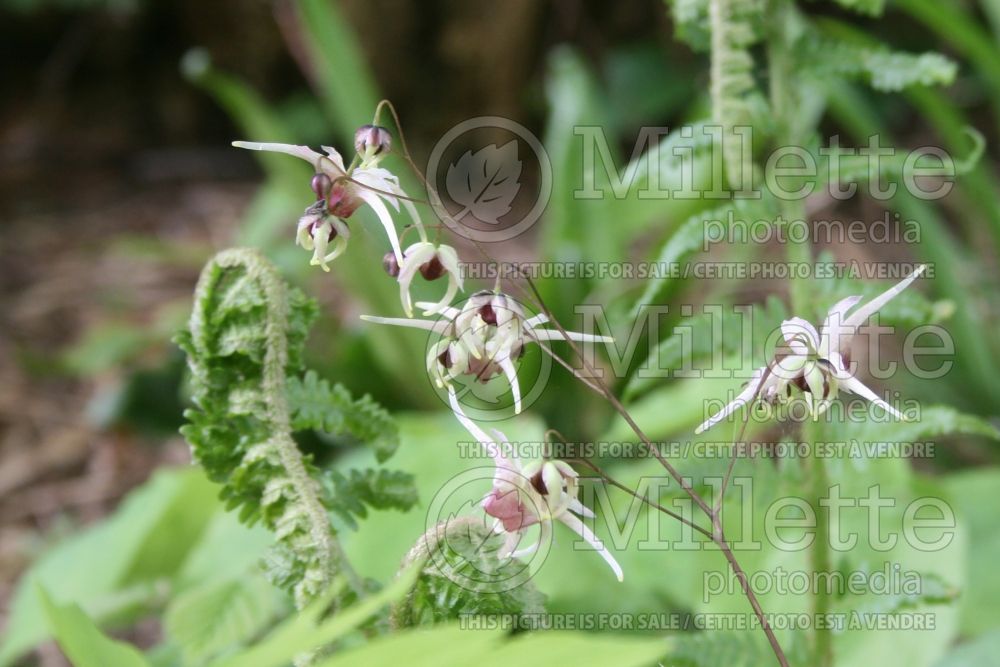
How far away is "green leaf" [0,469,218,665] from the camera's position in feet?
3.75

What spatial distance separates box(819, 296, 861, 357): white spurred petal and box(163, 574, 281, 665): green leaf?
1.70 ft

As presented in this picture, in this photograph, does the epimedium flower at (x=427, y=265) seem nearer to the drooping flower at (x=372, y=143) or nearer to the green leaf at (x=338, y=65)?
the drooping flower at (x=372, y=143)

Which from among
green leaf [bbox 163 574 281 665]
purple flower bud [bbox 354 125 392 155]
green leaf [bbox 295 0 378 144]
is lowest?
green leaf [bbox 163 574 281 665]

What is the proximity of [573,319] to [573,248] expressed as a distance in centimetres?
20

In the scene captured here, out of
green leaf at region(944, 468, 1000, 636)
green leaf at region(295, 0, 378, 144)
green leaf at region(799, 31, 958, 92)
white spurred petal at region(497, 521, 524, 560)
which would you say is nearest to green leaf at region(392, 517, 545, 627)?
white spurred petal at region(497, 521, 524, 560)

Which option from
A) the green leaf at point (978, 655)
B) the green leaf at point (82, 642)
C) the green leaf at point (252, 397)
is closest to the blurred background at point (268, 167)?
the green leaf at point (978, 655)

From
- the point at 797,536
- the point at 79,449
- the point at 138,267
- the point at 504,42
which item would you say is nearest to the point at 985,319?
the point at 797,536

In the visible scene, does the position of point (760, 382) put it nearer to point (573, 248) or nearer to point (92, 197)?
point (573, 248)

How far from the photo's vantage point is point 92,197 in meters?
2.83

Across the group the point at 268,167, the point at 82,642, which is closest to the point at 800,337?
the point at 82,642

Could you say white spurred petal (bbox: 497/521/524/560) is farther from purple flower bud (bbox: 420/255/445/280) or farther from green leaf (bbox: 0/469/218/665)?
green leaf (bbox: 0/469/218/665)

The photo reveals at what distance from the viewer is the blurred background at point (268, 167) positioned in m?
1.63

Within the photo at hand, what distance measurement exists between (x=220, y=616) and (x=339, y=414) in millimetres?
346

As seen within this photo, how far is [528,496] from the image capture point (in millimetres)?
455
